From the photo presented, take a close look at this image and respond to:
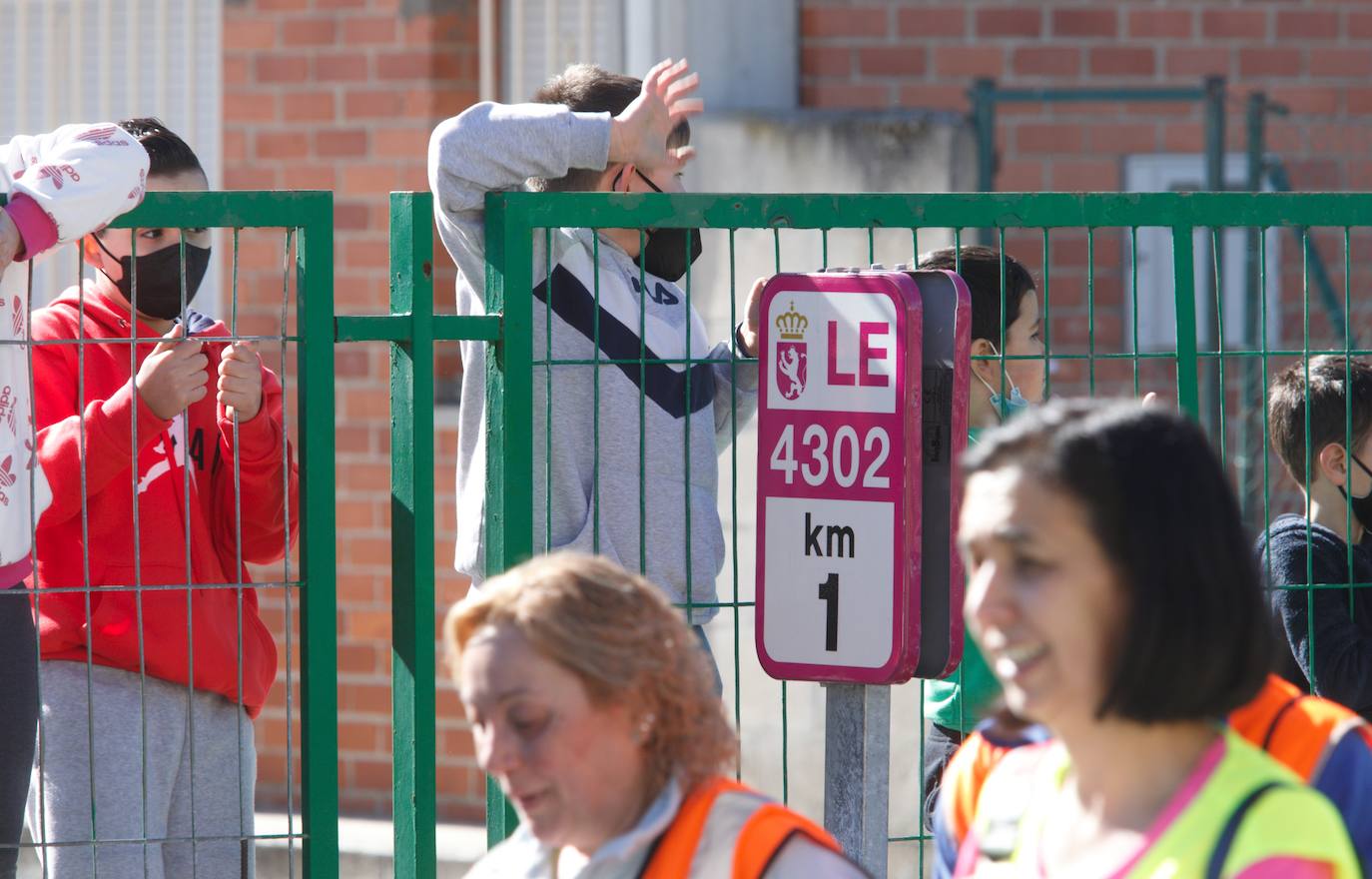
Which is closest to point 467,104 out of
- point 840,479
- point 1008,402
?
point 1008,402

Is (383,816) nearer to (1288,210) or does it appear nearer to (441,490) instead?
(441,490)

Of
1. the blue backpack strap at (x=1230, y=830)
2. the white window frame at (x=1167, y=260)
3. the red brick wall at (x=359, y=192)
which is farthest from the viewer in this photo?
the red brick wall at (x=359, y=192)

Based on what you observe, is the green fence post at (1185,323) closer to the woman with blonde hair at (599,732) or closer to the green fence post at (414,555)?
the green fence post at (414,555)

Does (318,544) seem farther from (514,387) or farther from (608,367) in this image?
(608,367)

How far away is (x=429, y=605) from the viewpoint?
3.07 metres

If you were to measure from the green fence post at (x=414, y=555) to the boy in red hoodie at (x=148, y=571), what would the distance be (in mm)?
206

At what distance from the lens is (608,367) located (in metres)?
3.06

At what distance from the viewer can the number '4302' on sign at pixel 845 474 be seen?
2.58 m

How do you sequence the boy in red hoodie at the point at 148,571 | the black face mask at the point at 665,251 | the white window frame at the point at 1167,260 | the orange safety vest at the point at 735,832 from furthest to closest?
1. the white window frame at the point at 1167,260
2. the black face mask at the point at 665,251
3. the boy in red hoodie at the point at 148,571
4. the orange safety vest at the point at 735,832

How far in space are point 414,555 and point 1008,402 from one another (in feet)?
3.38

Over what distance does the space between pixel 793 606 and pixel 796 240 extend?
98.0 inches

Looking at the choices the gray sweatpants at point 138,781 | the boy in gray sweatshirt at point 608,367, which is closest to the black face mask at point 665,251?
the boy in gray sweatshirt at point 608,367

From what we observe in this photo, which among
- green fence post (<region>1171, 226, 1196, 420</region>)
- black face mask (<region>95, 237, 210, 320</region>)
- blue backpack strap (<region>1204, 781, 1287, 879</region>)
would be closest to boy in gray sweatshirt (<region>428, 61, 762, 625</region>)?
black face mask (<region>95, 237, 210, 320</region>)

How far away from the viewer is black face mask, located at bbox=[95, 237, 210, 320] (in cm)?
310
